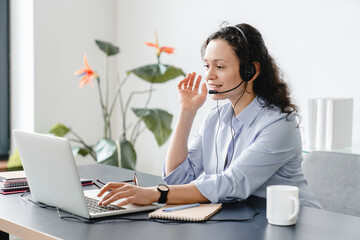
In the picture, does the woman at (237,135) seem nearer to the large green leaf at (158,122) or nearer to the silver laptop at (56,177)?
the silver laptop at (56,177)

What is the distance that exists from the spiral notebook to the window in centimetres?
265

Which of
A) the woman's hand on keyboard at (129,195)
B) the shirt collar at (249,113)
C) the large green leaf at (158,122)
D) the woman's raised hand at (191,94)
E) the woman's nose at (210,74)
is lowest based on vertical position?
the large green leaf at (158,122)

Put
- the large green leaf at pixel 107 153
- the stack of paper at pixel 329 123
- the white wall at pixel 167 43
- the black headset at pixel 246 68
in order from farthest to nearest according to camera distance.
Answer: the large green leaf at pixel 107 153, the white wall at pixel 167 43, the stack of paper at pixel 329 123, the black headset at pixel 246 68

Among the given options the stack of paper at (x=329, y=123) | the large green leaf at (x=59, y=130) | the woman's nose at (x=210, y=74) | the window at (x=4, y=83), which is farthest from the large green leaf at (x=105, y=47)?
the woman's nose at (x=210, y=74)

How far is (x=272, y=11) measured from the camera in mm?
2924

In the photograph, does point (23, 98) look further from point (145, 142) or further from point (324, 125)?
point (324, 125)

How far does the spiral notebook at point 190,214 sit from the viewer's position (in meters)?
1.17

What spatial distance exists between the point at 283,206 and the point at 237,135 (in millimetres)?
501

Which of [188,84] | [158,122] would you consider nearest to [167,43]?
[158,122]

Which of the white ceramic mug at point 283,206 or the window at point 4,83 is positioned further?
the window at point 4,83

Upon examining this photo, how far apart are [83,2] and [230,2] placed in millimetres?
1248

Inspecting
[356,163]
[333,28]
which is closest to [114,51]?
[333,28]

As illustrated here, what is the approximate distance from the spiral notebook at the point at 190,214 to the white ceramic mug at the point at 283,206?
162mm

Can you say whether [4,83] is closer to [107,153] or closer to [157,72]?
[107,153]
